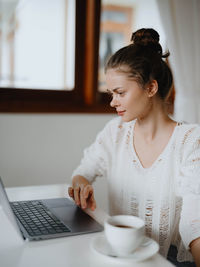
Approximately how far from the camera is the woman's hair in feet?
4.34

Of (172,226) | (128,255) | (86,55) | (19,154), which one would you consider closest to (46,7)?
(86,55)

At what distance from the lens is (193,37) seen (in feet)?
8.57

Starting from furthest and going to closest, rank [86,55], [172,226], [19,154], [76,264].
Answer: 1. [86,55]
2. [19,154]
3. [172,226]
4. [76,264]

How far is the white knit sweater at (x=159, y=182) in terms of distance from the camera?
3.76 feet

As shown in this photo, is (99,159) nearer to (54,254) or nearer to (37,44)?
(54,254)

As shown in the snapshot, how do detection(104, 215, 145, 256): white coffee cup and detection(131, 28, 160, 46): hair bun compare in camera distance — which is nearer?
detection(104, 215, 145, 256): white coffee cup

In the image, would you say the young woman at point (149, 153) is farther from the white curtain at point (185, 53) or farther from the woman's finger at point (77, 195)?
the white curtain at point (185, 53)

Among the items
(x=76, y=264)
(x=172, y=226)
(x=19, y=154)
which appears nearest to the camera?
(x=76, y=264)

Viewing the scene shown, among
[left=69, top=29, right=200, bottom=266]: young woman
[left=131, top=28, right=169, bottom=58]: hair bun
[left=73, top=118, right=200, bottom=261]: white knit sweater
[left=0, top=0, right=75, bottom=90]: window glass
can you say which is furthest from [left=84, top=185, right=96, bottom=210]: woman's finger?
[left=0, top=0, right=75, bottom=90]: window glass

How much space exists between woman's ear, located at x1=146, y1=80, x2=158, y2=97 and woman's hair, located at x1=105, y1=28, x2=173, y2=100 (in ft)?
0.05

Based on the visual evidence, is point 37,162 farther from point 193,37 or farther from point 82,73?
point 193,37

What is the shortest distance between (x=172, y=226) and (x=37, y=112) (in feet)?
4.50

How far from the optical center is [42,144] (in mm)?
2430

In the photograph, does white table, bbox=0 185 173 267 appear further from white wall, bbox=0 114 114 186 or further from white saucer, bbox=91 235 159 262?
white wall, bbox=0 114 114 186
